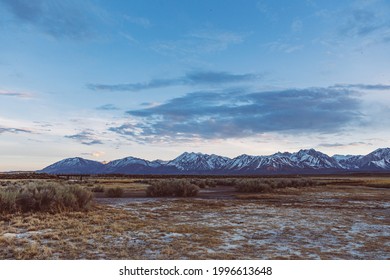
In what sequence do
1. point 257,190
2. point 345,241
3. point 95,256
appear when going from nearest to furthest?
Answer: point 95,256, point 345,241, point 257,190

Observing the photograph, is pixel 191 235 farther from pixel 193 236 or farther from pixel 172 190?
pixel 172 190

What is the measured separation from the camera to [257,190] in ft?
124

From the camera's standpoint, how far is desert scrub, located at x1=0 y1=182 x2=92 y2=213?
1659 cm

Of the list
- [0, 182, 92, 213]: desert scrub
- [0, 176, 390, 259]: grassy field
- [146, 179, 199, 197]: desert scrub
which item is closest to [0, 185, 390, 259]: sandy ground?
[0, 176, 390, 259]: grassy field

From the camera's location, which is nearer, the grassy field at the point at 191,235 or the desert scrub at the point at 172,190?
the grassy field at the point at 191,235

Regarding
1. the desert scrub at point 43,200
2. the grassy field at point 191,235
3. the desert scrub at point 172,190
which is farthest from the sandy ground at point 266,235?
the desert scrub at point 172,190

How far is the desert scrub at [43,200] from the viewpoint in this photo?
16594 mm

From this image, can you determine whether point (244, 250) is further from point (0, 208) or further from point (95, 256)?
point (0, 208)

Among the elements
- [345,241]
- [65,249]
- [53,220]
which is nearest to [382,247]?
[345,241]

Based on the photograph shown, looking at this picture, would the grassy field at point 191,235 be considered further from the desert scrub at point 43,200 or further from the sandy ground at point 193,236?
the desert scrub at point 43,200

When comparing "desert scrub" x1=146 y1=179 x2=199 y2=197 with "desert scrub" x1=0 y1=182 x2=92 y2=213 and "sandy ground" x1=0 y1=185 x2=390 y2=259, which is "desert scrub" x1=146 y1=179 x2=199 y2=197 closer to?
"desert scrub" x1=0 y1=182 x2=92 y2=213
